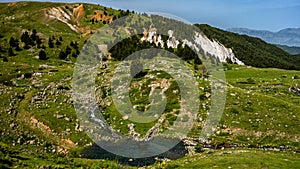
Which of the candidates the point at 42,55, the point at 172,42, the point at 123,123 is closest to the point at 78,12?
the point at 172,42

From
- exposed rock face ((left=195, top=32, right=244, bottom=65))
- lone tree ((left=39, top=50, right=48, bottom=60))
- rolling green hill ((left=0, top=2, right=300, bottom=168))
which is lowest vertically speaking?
rolling green hill ((left=0, top=2, right=300, bottom=168))

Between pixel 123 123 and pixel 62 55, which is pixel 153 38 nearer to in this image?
pixel 62 55

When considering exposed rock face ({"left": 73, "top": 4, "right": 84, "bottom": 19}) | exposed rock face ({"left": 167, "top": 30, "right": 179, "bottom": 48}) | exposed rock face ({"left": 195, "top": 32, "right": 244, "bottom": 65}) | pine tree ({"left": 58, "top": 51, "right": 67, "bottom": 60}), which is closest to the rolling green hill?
pine tree ({"left": 58, "top": 51, "right": 67, "bottom": 60})

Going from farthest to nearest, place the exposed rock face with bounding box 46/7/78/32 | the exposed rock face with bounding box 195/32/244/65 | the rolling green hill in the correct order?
the exposed rock face with bounding box 195/32/244/65 < the exposed rock face with bounding box 46/7/78/32 < the rolling green hill

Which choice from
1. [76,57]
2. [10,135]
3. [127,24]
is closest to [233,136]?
[10,135]

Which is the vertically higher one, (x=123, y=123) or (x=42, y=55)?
(x=42, y=55)

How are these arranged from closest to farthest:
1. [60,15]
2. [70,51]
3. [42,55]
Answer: [42,55], [70,51], [60,15]

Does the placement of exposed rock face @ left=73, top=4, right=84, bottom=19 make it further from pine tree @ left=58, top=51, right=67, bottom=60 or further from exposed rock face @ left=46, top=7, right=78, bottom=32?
pine tree @ left=58, top=51, right=67, bottom=60

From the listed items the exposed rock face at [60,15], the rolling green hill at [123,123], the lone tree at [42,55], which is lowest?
the rolling green hill at [123,123]

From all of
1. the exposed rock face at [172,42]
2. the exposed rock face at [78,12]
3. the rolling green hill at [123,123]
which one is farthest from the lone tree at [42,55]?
the exposed rock face at [78,12]

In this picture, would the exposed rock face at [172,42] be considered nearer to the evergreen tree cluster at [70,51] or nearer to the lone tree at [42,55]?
the evergreen tree cluster at [70,51]

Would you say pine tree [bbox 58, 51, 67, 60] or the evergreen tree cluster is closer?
pine tree [bbox 58, 51, 67, 60]

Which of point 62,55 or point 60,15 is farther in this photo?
point 60,15
